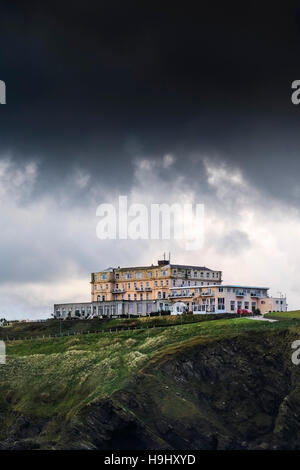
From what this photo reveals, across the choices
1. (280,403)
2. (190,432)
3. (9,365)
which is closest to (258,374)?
(280,403)

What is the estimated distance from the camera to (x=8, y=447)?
481ft

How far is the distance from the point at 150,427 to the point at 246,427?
13404 mm

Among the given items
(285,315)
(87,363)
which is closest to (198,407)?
(87,363)

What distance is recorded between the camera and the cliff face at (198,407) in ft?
454

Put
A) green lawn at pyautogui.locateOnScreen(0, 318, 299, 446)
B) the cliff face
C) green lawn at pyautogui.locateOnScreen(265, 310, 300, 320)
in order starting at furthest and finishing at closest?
1. green lawn at pyautogui.locateOnScreen(265, 310, 300, 320)
2. green lawn at pyautogui.locateOnScreen(0, 318, 299, 446)
3. the cliff face

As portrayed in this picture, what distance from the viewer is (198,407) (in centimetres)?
14362

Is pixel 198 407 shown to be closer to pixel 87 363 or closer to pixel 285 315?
pixel 87 363

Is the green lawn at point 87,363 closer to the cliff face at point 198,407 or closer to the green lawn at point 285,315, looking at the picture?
the cliff face at point 198,407

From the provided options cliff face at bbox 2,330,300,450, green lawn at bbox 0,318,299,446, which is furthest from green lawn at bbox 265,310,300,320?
cliff face at bbox 2,330,300,450

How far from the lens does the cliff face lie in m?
138

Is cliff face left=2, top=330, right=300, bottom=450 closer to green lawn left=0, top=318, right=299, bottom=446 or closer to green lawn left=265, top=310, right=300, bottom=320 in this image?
green lawn left=0, top=318, right=299, bottom=446

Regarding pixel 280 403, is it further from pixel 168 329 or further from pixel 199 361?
pixel 168 329
